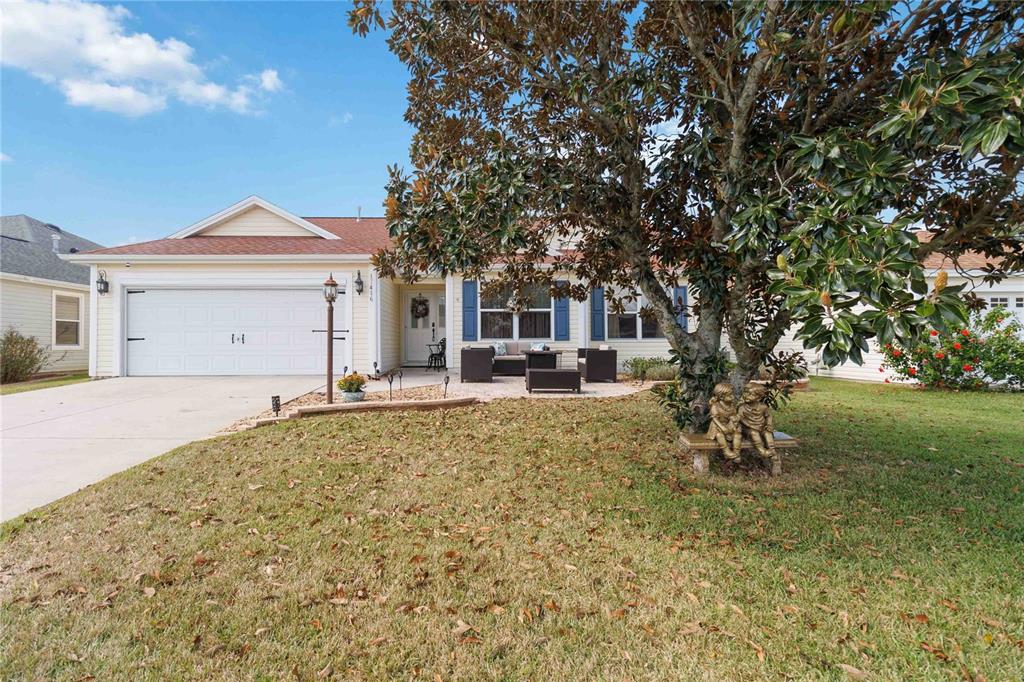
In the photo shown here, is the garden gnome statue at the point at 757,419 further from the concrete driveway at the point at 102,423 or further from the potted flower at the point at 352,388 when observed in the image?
the concrete driveway at the point at 102,423

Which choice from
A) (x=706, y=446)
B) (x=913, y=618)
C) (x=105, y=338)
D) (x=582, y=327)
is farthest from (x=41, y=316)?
(x=913, y=618)

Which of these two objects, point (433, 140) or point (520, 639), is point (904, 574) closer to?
point (520, 639)

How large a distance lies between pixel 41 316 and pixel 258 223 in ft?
22.5

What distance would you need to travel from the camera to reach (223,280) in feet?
38.5

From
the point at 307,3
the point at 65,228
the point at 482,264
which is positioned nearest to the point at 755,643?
the point at 482,264

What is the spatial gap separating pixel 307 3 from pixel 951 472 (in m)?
9.82

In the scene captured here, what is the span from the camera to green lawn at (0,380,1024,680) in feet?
6.82

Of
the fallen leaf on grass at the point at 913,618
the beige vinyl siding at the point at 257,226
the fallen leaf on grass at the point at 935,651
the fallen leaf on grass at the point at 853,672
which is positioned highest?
the beige vinyl siding at the point at 257,226

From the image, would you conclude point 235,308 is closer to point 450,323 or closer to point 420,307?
point 420,307

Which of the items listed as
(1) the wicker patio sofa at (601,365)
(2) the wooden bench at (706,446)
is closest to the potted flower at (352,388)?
(2) the wooden bench at (706,446)

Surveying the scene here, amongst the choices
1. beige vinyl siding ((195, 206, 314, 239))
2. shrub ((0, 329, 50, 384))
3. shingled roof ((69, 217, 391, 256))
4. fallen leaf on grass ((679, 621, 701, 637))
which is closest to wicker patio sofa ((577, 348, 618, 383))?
shingled roof ((69, 217, 391, 256))

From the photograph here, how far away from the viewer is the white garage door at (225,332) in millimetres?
11773

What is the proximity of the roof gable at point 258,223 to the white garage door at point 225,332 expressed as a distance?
258cm

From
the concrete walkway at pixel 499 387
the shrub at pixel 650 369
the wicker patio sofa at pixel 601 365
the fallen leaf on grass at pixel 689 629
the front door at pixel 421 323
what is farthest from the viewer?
the front door at pixel 421 323
